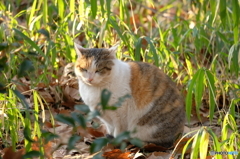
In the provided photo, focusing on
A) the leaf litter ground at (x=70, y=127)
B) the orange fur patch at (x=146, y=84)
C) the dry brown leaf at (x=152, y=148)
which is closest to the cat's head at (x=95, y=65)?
the orange fur patch at (x=146, y=84)

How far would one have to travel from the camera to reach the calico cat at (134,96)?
3076mm

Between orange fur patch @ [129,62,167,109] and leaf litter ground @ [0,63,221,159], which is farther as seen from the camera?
orange fur patch @ [129,62,167,109]

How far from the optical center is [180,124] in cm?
318

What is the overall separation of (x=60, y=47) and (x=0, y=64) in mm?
2130

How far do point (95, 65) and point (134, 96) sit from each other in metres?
0.37

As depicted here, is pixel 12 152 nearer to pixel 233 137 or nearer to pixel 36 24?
pixel 233 137

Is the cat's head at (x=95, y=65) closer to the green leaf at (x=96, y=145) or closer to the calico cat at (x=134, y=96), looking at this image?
the calico cat at (x=134, y=96)

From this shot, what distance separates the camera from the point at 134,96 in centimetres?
310

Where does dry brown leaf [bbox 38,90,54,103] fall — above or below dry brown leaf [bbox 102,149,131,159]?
above

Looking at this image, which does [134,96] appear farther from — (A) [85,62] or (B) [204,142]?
(B) [204,142]

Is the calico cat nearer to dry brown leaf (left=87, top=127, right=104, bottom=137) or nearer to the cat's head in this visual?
the cat's head

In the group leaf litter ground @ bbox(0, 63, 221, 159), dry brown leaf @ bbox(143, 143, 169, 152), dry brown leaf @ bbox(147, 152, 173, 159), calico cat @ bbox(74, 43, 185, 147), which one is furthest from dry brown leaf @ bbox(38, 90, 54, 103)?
dry brown leaf @ bbox(147, 152, 173, 159)

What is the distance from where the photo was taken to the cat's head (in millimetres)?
3037

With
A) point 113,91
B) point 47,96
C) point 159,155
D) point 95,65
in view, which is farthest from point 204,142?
point 47,96
